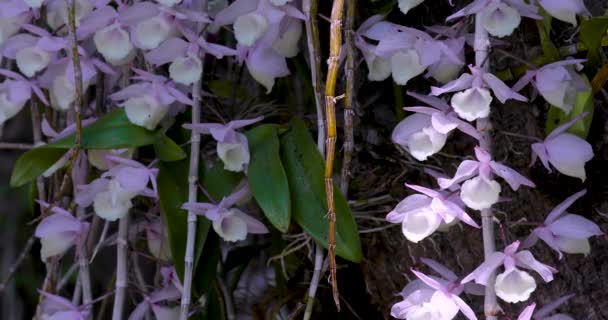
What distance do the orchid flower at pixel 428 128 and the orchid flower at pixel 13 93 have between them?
17.9 inches

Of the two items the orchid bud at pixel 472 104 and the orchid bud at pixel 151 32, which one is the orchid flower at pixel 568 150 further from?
the orchid bud at pixel 151 32

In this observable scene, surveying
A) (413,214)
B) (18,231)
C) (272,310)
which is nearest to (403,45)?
(413,214)

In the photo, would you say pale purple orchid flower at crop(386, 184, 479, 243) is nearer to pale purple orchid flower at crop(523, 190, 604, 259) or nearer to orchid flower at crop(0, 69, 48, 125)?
pale purple orchid flower at crop(523, 190, 604, 259)

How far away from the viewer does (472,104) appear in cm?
82

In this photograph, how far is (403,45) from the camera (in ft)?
3.01

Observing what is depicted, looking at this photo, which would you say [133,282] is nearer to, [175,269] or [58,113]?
[175,269]

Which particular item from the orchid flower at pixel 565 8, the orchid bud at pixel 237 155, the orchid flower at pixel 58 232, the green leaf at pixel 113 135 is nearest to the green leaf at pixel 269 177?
the orchid bud at pixel 237 155

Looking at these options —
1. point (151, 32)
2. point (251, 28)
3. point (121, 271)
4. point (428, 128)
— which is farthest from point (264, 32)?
point (121, 271)

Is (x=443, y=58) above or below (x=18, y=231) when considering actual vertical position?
above

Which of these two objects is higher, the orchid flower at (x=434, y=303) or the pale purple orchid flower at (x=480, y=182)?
the pale purple orchid flower at (x=480, y=182)

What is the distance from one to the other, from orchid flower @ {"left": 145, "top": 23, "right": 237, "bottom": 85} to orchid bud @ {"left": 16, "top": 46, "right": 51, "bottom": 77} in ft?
0.39

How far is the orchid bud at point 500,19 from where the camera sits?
2.74 ft

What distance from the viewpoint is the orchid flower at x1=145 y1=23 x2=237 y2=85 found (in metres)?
0.97

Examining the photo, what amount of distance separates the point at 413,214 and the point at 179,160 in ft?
1.09
